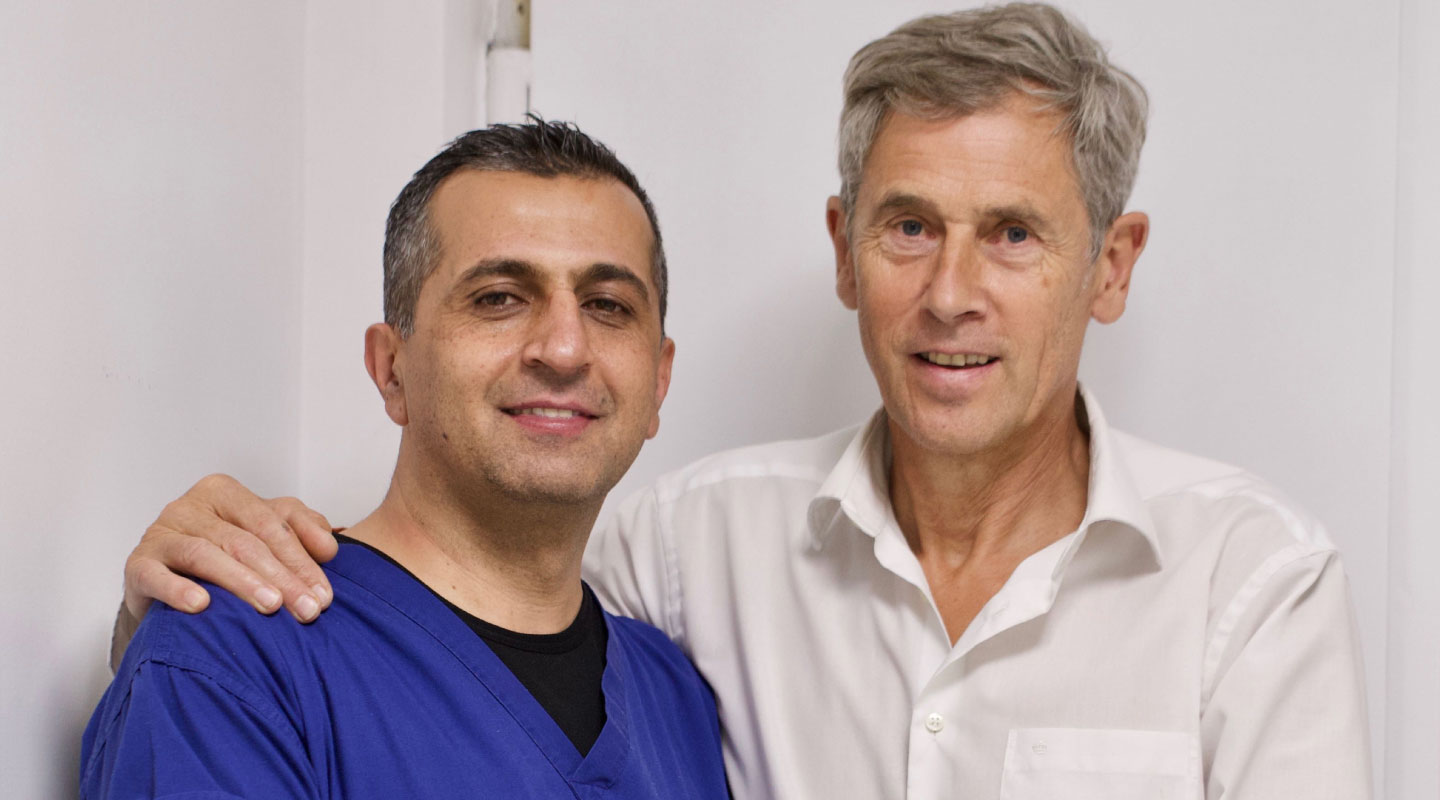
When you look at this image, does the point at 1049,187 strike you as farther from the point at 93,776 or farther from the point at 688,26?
the point at 93,776

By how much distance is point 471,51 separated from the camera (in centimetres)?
215

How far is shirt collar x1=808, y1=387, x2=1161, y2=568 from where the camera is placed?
56.6 inches

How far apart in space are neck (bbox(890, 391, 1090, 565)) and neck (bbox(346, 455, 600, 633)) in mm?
451

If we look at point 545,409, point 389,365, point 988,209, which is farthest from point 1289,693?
point 389,365

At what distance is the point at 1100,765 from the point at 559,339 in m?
0.75

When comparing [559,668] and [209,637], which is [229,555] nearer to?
[209,637]

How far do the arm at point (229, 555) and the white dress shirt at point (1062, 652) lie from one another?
1.86ft

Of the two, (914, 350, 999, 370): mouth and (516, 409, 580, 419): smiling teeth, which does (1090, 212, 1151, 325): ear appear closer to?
(914, 350, 999, 370): mouth

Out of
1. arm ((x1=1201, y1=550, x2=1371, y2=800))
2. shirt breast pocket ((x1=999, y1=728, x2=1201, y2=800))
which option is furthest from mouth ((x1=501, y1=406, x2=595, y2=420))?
arm ((x1=1201, y1=550, x2=1371, y2=800))

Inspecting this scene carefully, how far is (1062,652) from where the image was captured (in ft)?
4.69

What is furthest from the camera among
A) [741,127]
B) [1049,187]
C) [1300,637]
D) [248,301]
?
[741,127]

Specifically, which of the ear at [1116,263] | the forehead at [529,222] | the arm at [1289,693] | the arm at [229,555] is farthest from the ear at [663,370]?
the arm at [1289,693]

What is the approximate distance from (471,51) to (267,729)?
1.37 m

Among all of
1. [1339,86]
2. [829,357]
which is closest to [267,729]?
[829,357]
